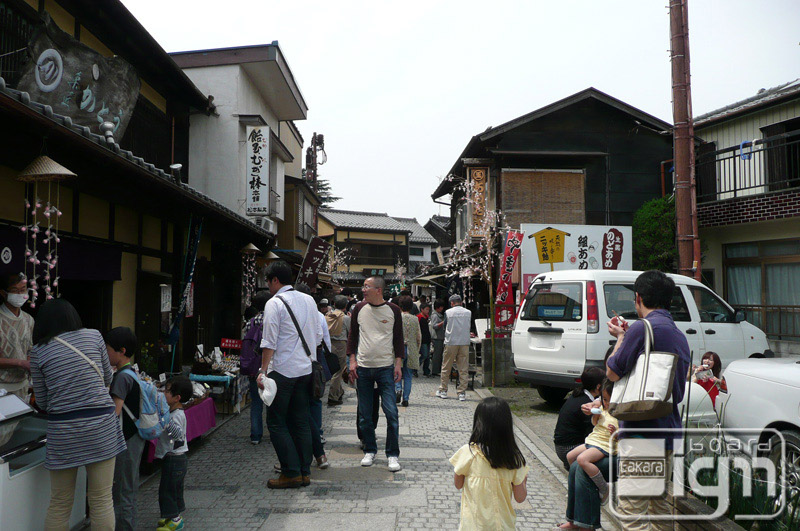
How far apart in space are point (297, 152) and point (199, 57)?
10748mm

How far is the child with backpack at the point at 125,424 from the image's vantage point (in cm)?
412

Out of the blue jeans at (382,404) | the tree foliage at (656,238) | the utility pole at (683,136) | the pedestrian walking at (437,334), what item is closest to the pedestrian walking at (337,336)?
the blue jeans at (382,404)

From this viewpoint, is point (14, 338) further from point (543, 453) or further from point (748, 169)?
point (748, 169)

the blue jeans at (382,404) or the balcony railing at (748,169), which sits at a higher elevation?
the balcony railing at (748,169)

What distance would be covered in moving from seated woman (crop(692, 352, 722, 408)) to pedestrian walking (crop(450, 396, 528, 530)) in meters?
3.55

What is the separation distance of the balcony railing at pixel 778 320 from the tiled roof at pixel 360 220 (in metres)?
37.1

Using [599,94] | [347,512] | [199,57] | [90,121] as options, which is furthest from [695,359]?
[199,57]

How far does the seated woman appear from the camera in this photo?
19.6 feet

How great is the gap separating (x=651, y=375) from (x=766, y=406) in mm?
Result: 2569

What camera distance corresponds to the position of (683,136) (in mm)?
9562

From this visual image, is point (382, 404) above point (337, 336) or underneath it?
underneath

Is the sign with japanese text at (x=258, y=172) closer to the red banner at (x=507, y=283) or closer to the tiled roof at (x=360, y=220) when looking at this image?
the red banner at (x=507, y=283)

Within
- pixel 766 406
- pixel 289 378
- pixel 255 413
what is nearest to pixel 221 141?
pixel 255 413

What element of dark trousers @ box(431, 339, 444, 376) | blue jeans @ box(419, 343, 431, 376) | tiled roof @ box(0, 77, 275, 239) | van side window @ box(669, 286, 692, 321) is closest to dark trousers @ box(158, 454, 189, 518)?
tiled roof @ box(0, 77, 275, 239)
